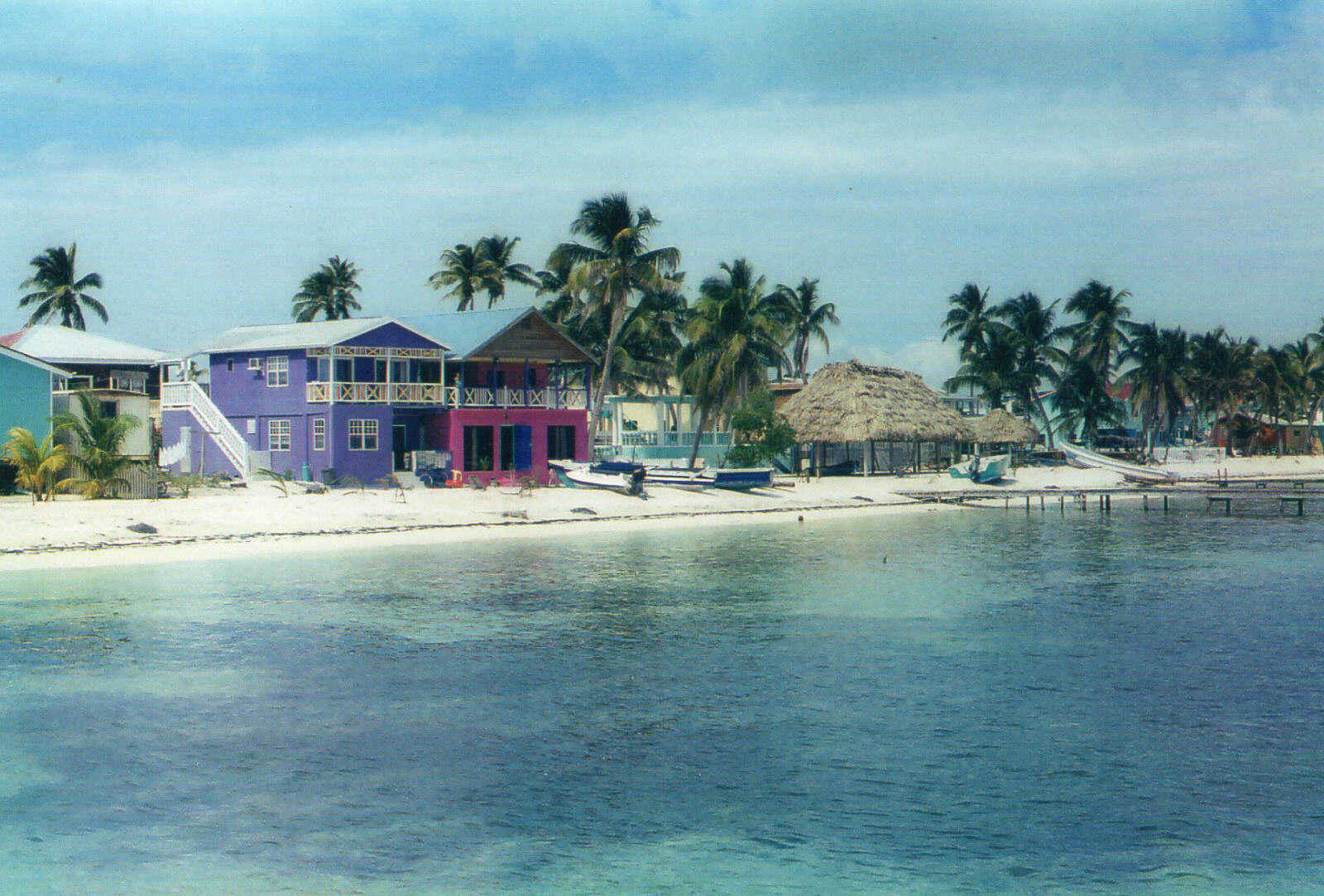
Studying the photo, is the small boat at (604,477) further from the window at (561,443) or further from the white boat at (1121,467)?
the white boat at (1121,467)

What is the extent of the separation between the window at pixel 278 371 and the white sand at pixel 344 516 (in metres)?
7.54

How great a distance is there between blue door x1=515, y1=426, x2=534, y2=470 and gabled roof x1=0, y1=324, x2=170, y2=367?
1483cm

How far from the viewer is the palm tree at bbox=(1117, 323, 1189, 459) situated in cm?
8756

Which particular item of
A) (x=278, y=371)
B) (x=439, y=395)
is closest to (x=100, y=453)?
(x=278, y=371)

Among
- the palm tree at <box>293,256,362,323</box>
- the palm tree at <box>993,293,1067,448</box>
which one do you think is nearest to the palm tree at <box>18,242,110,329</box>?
the palm tree at <box>293,256,362,323</box>

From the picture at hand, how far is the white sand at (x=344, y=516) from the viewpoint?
32094 millimetres

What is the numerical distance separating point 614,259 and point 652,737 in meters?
49.5

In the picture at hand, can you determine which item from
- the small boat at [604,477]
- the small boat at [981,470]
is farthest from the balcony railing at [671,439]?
the small boat at [604,477]

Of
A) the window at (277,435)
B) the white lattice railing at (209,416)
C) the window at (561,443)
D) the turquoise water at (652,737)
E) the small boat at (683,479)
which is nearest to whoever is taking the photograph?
the turquoise water at (652,737)

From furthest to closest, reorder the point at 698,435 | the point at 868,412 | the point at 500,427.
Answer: the point at 868,412, the point at 698,435, the point at 500,427

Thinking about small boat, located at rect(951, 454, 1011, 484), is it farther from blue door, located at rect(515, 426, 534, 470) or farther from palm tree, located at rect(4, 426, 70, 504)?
palm tree, located at rect(4, 426, 70, 504)

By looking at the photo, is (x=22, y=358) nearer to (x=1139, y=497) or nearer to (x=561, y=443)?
(x=561, y=443)

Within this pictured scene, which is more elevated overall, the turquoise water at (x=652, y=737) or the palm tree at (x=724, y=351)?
the palm tree at (x=724, y=351)

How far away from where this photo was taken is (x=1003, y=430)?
8025 centimetres
